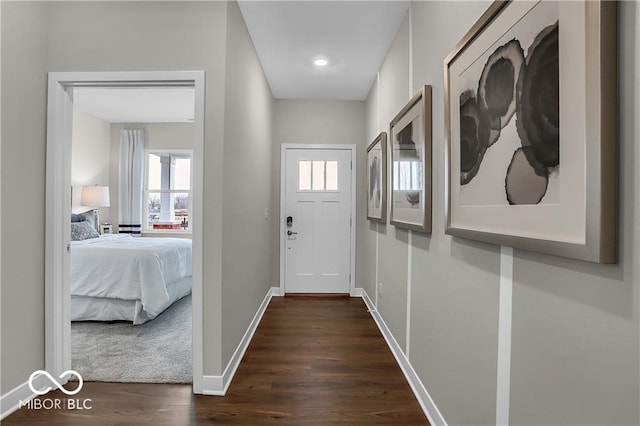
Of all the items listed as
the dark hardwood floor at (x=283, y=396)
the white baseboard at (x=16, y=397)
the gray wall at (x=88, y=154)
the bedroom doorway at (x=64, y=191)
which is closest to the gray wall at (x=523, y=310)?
the dark hardwood floor at (x=283, y=396)

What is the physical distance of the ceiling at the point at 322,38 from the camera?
2.35 metres

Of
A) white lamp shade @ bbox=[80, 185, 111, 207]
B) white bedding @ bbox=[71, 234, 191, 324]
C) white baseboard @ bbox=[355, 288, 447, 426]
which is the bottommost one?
white baseboard @ bbox=[355, 288, 447, 426]

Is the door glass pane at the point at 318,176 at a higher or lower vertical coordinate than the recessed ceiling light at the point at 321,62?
lower

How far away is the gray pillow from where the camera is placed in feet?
13.1

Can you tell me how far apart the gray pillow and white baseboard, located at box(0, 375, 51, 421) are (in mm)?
2455

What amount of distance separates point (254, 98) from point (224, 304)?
6.18 ft

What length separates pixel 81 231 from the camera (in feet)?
13.4

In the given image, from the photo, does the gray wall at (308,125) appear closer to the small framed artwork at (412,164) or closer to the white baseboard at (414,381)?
the small framed artwork at (412,164)

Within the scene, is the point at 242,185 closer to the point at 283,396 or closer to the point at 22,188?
the point at 22,188

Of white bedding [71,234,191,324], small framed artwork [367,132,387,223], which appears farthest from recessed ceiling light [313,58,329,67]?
white bedding [71,234,191,324]

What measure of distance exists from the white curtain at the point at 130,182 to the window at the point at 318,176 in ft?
10.4

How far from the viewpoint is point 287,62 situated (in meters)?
3.19

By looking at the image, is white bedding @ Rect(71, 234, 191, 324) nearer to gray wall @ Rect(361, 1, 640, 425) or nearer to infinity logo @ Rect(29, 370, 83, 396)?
infinity logo @ Rect(29, 370, 83, 396)

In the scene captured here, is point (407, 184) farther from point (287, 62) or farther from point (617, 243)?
point (287, 62)
